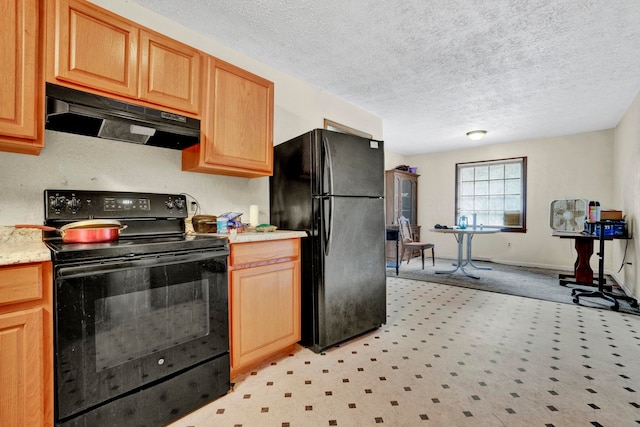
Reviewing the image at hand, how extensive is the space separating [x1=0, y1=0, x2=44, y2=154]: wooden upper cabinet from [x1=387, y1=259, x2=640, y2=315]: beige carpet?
4611 mm

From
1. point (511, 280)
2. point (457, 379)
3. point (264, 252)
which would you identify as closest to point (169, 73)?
point (264, 252)

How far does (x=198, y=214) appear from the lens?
7.45 ft

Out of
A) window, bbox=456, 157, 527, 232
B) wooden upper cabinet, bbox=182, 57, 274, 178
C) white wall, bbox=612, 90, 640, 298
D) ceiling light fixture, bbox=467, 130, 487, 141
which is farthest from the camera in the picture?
window, bbox=456, 157, 527, 232

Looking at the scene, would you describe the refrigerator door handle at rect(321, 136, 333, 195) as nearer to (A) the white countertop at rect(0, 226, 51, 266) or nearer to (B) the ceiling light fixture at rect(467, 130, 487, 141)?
(A) the white countertop at rect(0, 226, 51, 266)

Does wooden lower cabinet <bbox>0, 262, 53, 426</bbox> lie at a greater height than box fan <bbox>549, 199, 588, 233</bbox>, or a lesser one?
lesser

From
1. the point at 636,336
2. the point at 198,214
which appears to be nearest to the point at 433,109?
the point at 636,336

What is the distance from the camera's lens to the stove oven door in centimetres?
126

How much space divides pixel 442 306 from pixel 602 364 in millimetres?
1427

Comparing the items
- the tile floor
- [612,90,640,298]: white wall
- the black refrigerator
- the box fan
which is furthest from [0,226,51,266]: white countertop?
the box fan

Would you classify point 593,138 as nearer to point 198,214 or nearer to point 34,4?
point 198,214

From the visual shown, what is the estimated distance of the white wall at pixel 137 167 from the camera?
161 cm

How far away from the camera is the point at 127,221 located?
189 centimetres

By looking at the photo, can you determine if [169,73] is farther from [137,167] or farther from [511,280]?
[511,280]

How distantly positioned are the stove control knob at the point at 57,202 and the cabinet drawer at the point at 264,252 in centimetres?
93
